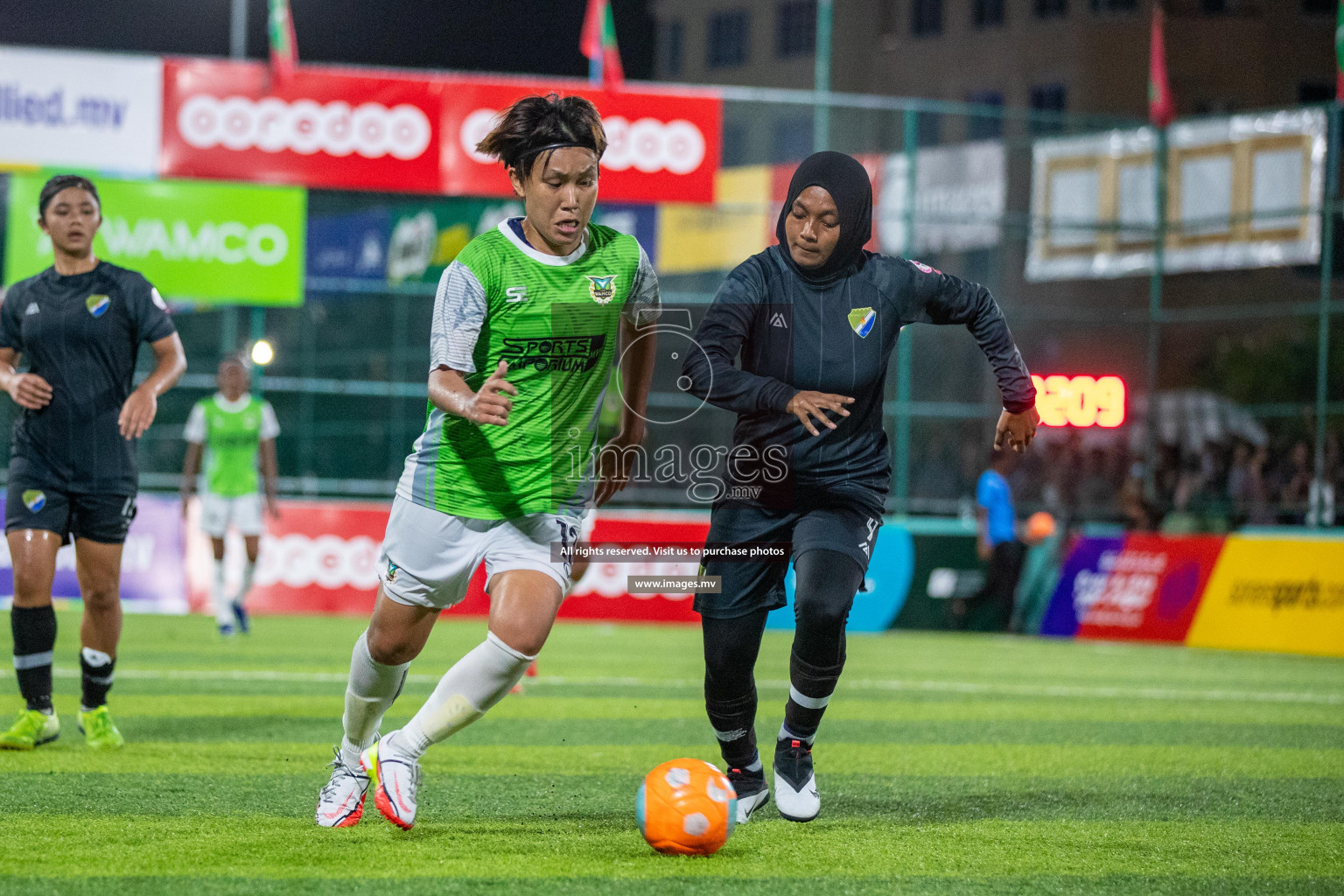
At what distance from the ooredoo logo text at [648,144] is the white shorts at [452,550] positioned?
1352 centimetres

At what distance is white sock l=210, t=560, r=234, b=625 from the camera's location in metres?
14.0

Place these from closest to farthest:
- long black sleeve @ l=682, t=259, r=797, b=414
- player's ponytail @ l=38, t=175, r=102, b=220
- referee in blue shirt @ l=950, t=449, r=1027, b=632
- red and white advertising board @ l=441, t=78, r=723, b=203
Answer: long black sleeve @ l=682, t=259, r=797, b=414
player's ponytail @ l=38, t=175, r=102, b=220
referee in blue shirt @ l=950, t=449, r=1027, b=632
red and white advertising board @ l=441, t=78, r=723, b=203

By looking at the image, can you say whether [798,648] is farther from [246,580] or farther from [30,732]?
[246,580]

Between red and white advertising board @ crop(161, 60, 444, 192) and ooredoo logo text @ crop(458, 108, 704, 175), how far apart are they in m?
0.54

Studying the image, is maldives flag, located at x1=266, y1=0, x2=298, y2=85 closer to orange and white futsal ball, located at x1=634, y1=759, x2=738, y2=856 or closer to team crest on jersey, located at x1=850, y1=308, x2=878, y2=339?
team crest on jersey, located at x1=850, y1=308, x2=878, y2=339

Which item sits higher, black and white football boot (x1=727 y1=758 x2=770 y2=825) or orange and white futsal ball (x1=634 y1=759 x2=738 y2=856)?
orange and white futsal ball (x1=634 y1=759 x2=738 y2=856)

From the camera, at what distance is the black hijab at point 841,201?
5.38 meters

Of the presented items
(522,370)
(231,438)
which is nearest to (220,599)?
(231,438)

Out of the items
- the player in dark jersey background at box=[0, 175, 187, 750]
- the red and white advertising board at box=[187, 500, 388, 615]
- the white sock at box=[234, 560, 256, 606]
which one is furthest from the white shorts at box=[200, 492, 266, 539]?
the player in dark jersey background at box=[0, 175, 187, 750]

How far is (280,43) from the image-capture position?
1825 cm

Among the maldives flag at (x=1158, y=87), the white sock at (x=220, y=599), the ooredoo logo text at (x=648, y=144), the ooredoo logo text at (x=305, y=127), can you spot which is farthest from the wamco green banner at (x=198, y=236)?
the maldives flag at (x=1158, y=87)

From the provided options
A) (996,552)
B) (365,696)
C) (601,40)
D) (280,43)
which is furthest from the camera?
(601,40)

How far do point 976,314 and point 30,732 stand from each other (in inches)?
171

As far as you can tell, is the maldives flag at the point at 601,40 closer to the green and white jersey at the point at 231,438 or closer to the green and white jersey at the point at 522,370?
the green and white jersey at the point at 231,438
